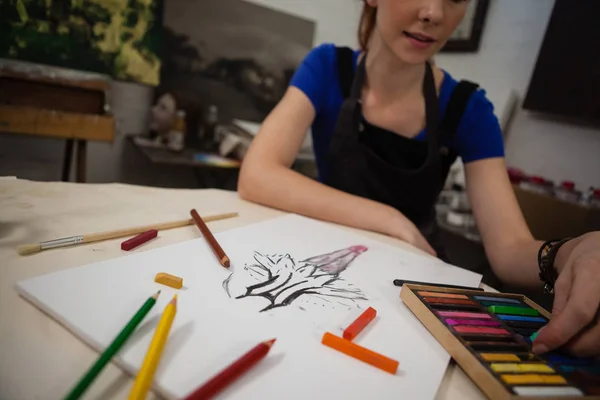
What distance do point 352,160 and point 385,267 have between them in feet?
1.20

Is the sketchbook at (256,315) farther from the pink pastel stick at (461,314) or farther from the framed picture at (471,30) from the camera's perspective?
the framed picture at (471,30)

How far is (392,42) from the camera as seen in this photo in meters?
0.73

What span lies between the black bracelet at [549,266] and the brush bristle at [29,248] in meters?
0.60

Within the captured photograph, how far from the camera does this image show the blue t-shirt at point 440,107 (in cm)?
79

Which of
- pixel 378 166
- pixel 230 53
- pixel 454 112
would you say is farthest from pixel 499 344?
pixel 230 53

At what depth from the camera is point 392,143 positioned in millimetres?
795

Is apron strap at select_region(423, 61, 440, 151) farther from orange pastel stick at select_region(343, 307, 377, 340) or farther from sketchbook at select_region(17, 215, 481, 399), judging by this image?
orange pastel stick at select_region(343, 307, 377, 340)

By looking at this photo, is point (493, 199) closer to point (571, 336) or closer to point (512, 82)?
point (571, 336)

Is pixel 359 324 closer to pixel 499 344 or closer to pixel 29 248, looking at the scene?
pixel 499 344

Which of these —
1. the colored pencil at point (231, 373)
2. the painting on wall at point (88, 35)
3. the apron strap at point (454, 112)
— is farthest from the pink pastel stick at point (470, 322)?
the painting on wall at point (88, 35)

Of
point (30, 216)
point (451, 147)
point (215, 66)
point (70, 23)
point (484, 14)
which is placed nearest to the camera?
point (30, 216)

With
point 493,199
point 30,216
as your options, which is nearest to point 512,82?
point 493,199

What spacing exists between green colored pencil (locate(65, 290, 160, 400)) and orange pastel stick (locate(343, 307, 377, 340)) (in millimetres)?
155

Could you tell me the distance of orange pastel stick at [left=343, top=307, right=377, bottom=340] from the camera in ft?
1.00
